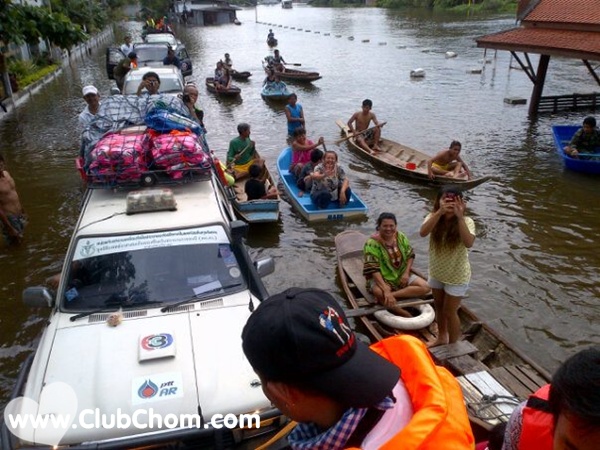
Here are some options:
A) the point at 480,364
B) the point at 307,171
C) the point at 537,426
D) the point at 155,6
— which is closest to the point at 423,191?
the point at 307,171

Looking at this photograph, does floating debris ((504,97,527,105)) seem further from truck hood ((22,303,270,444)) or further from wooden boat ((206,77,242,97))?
truck hood ((22,303,270,444))

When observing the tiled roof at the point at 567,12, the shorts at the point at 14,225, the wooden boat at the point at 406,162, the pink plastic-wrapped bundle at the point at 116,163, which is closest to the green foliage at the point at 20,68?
the shorts at the point at 14,225

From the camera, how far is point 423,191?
1181 cm

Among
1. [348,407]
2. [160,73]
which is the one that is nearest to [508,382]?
[348,407]

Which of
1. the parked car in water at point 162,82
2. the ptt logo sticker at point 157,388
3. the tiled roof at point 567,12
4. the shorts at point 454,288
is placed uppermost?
the tiled roof at point 567,12

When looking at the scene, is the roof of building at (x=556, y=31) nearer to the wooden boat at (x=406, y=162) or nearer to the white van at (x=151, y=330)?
the wooden boat at (x=406, y=162)

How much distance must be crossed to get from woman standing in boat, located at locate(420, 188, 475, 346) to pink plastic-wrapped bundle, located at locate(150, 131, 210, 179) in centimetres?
318

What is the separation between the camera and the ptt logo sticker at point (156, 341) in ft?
13.8

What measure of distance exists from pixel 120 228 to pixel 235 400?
2.45 m

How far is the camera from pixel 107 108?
28.0 ft

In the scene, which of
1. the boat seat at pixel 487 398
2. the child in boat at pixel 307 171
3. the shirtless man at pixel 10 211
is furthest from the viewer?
the child in boat at pixel 307 171

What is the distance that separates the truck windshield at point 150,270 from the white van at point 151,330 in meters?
0.01

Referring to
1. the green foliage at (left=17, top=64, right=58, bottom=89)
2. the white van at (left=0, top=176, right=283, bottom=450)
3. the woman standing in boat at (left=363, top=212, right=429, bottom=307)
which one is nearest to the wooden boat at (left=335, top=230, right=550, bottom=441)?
the woman standing in boat at (left=363, top=212, right=429, bottom=307)

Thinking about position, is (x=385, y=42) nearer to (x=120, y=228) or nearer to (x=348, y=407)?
(x=120, y=228)
